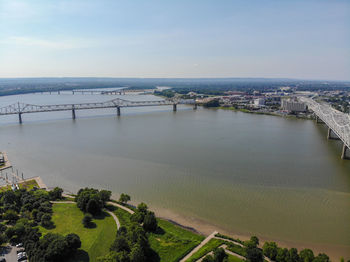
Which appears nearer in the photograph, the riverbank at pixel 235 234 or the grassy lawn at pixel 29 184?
the riverbank at pixel 235 234

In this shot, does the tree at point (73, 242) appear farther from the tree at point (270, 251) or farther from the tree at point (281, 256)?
the tree at point (281, 256)

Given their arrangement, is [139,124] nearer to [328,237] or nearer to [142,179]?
[142,179]

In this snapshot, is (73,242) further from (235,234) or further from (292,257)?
(292,257)

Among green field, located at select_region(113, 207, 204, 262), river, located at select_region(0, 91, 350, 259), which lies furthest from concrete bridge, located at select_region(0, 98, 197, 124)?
green field, located at select_region(113, 207, 204, 262)

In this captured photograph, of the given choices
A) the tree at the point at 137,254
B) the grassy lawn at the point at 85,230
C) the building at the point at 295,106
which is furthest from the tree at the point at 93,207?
the building at the point at 295,106

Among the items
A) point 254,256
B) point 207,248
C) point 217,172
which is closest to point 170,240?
point 207,248

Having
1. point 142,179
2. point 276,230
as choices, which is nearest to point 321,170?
point 276,230

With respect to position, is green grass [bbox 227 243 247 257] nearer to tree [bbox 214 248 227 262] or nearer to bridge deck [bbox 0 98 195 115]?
tree [bbox 214 248 227 262]

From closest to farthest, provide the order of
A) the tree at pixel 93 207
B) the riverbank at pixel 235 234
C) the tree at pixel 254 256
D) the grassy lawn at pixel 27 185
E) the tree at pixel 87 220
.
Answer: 1. the tree at pixel 254 256
2. the riverbank at pixel 235 234
3. the tree at pixel 87 220
4. the tree at pixel 93 207
5. the grassy lawn at pixel 27 185
